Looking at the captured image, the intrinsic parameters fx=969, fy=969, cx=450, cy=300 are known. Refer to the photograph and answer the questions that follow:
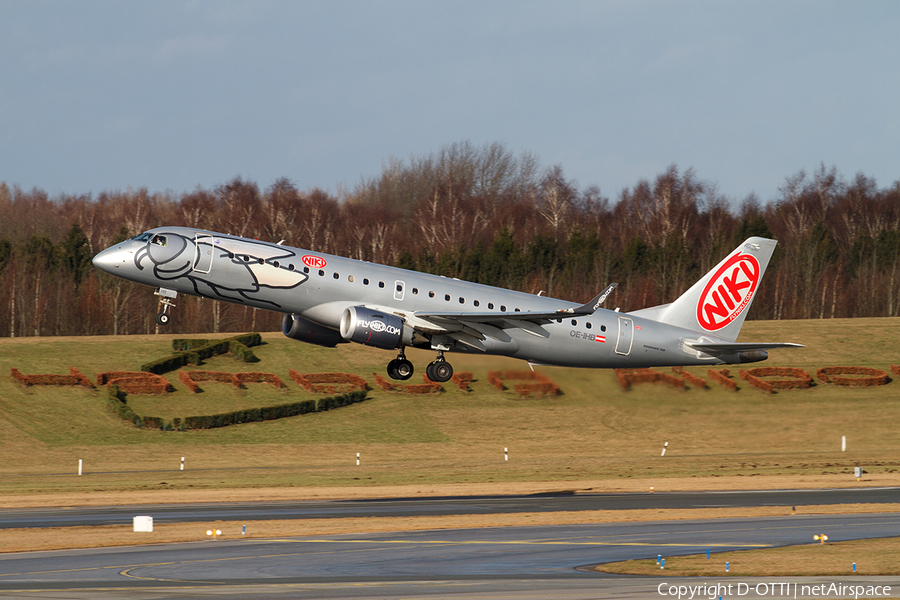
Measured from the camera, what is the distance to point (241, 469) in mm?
61500

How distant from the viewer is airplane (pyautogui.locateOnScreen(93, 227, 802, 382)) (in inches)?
1476

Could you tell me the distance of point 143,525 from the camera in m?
35.6

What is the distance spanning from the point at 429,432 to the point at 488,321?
33.2 metres

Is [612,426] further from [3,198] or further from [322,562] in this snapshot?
[3,198]

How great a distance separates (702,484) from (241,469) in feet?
93.5

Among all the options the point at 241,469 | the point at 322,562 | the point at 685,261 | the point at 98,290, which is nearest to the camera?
the point at 322,562

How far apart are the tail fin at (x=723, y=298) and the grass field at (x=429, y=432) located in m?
3.83

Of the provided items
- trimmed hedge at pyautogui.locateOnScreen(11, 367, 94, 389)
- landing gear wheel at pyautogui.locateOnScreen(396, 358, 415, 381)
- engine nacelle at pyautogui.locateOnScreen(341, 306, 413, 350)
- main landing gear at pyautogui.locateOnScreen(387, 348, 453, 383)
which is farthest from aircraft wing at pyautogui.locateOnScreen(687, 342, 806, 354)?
trimmed hedge at pyautogui.locateOnScreen(11, 367, 94, 389)

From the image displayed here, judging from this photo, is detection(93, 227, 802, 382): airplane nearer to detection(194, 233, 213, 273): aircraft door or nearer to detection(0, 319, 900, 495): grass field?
detection(194, 233, 213, 273): aircraft door

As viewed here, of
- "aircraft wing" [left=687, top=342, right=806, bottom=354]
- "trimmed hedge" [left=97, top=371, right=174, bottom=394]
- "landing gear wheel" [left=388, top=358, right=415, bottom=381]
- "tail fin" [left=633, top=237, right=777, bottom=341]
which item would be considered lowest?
"trimmed hedge" [left=97, top=371, right=174, bottom=394]

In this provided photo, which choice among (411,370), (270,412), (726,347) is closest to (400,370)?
(411,370)

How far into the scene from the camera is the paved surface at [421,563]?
24.5 m

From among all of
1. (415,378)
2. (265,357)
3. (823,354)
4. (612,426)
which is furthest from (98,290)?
(823,354)

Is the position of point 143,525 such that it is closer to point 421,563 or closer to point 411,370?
point 411,370
